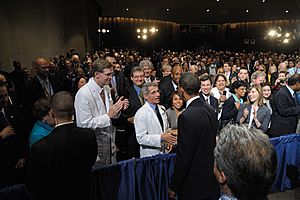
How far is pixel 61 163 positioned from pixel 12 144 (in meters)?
1.47

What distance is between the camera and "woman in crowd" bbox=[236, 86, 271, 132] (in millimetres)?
4598

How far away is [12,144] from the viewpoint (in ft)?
10.7

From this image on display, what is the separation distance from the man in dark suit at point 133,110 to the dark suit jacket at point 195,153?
152 cm

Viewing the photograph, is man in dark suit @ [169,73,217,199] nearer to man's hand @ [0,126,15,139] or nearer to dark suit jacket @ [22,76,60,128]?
man's hand @ [0,126,15,139]

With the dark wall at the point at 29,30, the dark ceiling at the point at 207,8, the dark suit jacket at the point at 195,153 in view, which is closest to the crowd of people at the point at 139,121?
the dark suit jacket at the point at 195,153

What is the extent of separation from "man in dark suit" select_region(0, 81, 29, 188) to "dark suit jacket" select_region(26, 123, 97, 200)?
120 centimetres

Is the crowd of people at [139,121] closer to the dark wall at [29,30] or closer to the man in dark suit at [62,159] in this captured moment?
the man in dark suit at [62,159]

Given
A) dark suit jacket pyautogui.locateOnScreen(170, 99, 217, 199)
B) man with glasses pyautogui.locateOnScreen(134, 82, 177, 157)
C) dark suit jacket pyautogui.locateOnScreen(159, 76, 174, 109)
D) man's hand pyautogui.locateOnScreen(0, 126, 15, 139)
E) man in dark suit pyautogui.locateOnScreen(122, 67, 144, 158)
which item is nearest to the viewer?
dark suit jacket pyautogui.locateOnScreen(170, 99, 217, 199)

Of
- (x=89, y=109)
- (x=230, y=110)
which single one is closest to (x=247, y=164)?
(x=89, y=109)

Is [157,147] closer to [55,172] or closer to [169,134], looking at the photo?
[169,134]

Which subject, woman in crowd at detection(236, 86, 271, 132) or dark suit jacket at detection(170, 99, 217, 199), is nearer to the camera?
dark suit jacket at detection(170, 99, 217, 199)

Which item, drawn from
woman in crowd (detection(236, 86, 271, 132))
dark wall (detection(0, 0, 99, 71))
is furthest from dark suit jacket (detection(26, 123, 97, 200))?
dark wall (detection(0, 0, 99, 71))

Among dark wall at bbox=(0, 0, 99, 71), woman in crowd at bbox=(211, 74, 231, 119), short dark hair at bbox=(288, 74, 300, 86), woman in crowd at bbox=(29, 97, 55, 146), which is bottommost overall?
woman in crowd at bbox=(29, 97, 55, 146)

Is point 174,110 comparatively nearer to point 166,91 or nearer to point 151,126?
point 151,126
